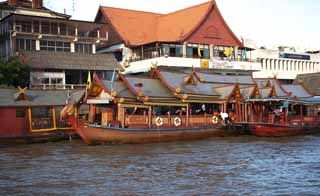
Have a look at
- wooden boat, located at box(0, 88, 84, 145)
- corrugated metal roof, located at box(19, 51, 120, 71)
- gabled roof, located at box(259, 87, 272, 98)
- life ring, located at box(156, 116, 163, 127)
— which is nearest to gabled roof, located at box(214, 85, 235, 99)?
gabled roof, located at box(259, 87, 272, 98)

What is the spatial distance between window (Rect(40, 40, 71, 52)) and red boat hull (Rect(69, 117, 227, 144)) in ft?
53.3

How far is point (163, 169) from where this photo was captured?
55.0 ft

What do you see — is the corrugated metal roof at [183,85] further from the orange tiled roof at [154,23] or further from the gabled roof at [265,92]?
the orange tiled roof at [154,23]

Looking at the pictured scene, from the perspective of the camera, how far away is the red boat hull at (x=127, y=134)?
2380cm

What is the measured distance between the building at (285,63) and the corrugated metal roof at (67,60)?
72.7ft

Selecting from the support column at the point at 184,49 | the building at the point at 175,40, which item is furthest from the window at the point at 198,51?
the support column at the point at 184,49

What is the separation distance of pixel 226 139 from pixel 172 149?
6.18 meters

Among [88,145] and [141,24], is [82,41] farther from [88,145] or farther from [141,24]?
[88,145]

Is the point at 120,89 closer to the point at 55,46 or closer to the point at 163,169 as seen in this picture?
the point at 163,169

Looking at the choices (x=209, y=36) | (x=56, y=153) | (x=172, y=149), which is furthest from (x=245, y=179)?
(x=209, y=36)

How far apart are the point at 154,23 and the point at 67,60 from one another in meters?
15.6

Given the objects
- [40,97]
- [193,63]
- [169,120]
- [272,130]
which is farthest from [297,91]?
[40,97]

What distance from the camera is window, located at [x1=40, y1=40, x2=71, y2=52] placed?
38375 mm

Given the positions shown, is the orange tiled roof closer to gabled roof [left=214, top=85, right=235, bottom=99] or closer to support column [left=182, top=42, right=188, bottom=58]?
support column [left=182, top=42, right=188, bottom=58]
